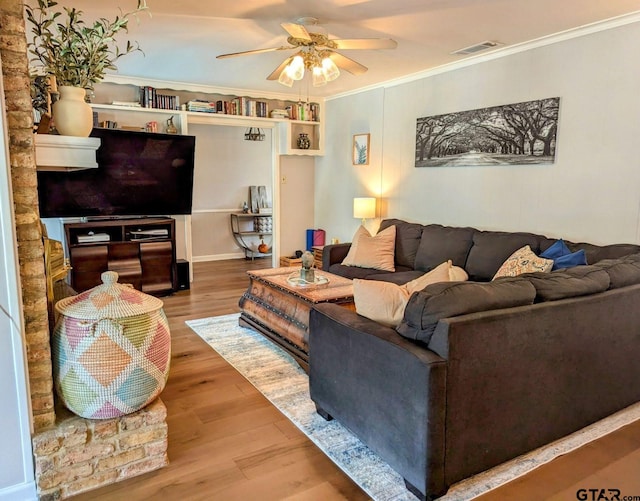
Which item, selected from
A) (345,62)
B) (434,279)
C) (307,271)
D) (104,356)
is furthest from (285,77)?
(104,356)

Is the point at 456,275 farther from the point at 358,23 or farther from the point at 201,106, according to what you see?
the point at 201,106

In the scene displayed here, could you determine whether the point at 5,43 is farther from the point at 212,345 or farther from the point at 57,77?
the point at 212,345

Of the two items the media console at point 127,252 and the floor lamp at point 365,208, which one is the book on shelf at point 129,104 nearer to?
the media console at point 127,252

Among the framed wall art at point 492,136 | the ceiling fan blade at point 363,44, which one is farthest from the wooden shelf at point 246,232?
the ceiling fan blade at point 363,44

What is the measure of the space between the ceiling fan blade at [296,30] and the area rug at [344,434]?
90.3 inches

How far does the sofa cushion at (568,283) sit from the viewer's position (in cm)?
226

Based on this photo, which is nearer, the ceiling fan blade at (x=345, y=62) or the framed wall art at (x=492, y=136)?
the ceiling fan blade at (x=345, y=62)

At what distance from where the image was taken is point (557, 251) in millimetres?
3354

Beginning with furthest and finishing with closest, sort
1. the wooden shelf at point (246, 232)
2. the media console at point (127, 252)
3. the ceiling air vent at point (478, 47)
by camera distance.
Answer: the wooden shelf at point (246, 232) → the media console at point (127, 252) → the ceiling air vent at point (478, 47)

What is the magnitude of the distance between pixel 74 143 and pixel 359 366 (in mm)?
1702

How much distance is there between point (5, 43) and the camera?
1.82 meters

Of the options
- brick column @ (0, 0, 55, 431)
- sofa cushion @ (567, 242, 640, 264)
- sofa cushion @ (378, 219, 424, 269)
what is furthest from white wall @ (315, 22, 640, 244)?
brick column @ (0, 0, 55, 431)

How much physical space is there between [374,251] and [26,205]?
11.2ft

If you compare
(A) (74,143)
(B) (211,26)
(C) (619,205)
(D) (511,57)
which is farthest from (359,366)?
(D) (511,57)
